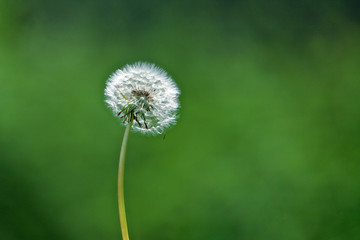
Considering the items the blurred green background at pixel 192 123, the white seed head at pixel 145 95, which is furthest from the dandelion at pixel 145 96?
the blurred green background at pixel 192 123

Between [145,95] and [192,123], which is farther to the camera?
[192,123]

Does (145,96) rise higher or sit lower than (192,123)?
lower

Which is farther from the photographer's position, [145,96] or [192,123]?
[192,123]

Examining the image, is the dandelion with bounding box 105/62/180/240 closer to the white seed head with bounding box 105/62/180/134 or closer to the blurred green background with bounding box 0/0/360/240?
the white seed head with bounding box 105/62/180/134

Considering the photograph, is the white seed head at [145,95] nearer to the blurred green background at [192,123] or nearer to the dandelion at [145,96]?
the dandelion at [145,96]

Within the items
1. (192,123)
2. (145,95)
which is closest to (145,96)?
(145,95)

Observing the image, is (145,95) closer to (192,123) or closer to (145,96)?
(145,96)
